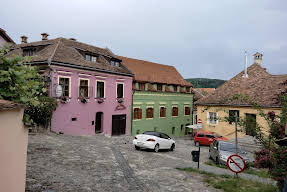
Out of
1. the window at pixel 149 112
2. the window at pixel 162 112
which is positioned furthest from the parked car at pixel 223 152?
the window at pixel 162 112

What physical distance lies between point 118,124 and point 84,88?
252 inches

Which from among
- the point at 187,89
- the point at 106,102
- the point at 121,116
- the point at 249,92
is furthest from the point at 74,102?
the point at 187,89

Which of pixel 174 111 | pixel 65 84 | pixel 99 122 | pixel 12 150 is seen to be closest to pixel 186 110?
pixel 174 111

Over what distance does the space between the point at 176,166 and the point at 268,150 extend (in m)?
5.95

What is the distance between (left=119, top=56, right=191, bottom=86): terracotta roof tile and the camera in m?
32.0

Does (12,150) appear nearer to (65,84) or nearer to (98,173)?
(98,173)

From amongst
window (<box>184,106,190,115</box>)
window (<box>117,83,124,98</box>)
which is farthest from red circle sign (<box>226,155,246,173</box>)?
window (<box>184,106,190,115</box>)

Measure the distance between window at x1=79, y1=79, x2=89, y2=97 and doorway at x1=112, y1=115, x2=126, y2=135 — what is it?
4730 millimetres

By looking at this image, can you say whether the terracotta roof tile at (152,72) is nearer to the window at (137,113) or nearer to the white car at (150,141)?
the window at (137,113)

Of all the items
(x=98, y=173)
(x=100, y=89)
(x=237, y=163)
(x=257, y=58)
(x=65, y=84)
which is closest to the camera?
(x=237, y=163)

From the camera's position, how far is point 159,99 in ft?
110

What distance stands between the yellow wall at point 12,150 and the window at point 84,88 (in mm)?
17596

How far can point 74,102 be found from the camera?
2266 centimetres

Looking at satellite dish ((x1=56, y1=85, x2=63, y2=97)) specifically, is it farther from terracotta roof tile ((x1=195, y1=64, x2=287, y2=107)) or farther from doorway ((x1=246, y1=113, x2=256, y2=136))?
doorway ((x1=246, y1=113, x2=256, y2=136))
